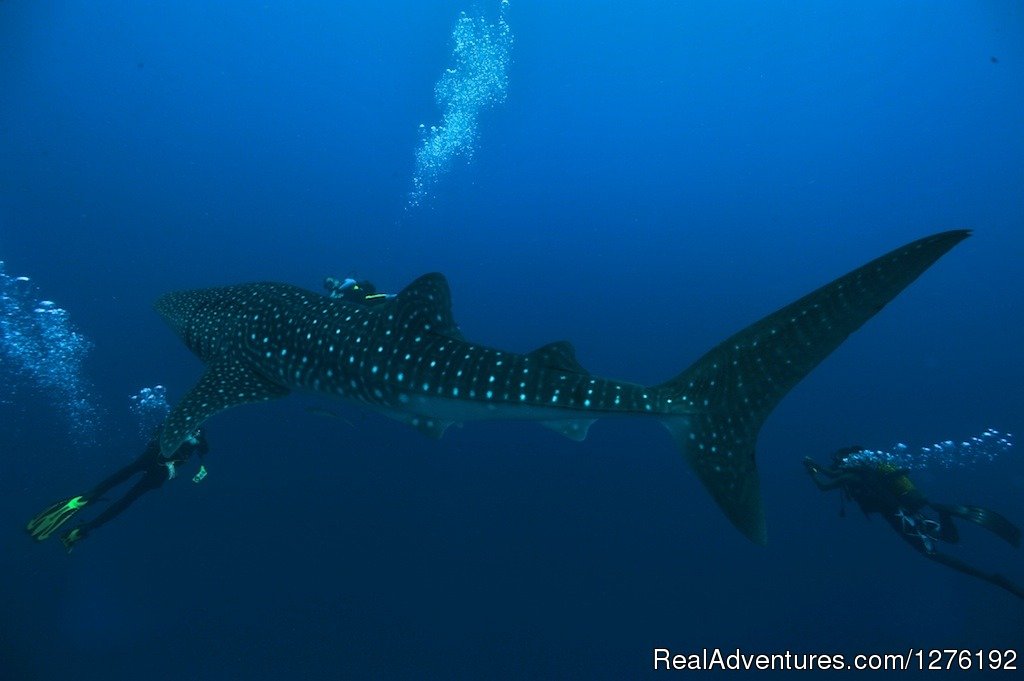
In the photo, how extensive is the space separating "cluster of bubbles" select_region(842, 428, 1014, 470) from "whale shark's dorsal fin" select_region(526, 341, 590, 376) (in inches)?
1285

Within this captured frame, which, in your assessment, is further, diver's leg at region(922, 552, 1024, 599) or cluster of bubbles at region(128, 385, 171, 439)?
cluster of bubbles at region(128, 385, 171, 439)

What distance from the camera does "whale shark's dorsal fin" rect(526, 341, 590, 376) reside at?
17.5 ft

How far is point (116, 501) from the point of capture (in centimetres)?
1050

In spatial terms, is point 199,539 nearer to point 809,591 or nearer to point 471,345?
point 471,345

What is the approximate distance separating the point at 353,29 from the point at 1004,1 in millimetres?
53476

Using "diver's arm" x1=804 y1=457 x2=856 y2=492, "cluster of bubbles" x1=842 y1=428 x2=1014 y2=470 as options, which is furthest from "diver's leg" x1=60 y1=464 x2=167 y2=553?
"cluster of bubbles" x1=842 y1=428 x2=1014 y2=470

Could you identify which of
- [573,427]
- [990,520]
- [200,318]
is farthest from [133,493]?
[990,520]

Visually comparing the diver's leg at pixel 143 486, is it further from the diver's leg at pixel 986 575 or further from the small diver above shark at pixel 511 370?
the diver's leg at pixel 986 575

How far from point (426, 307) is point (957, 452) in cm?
4167

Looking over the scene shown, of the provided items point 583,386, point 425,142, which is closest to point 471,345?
point 583,386

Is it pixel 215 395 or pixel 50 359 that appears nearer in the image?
pixel 215 395

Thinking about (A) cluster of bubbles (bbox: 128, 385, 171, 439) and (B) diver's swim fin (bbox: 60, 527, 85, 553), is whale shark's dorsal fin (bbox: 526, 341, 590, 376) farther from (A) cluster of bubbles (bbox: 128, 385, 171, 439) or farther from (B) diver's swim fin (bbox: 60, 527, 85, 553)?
(A) cluster of bubbles (bbox: 128, 385, 171, 439)

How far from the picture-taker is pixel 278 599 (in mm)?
18547

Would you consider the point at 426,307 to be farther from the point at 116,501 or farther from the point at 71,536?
Result: the point at 116,501
